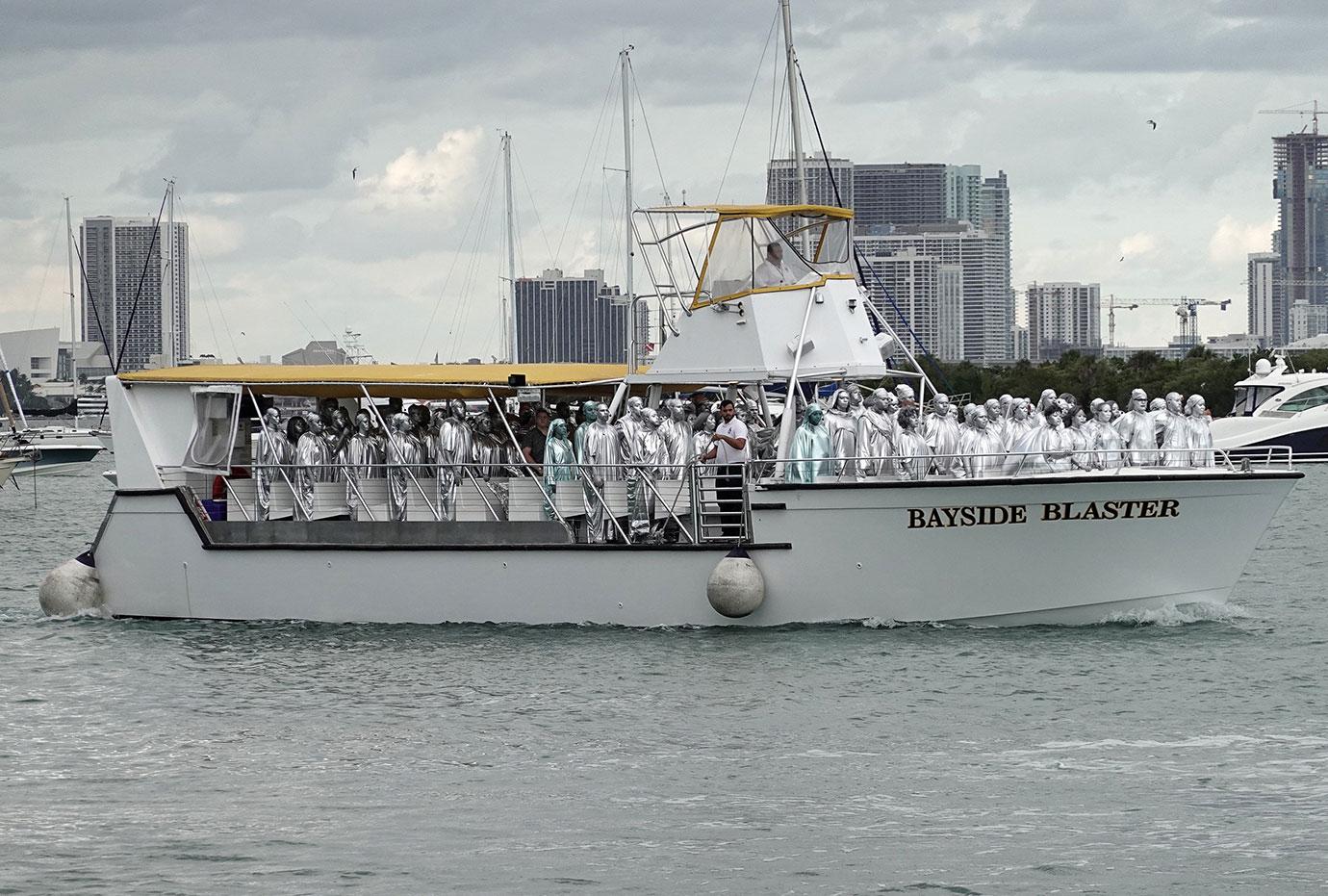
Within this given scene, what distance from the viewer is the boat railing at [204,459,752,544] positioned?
2470cm

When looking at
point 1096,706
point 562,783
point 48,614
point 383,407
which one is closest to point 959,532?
point 1096,706

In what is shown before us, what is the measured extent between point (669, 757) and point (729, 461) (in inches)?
244

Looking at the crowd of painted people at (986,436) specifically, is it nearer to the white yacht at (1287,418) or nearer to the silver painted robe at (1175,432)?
the silver painted robe at (1175,432)

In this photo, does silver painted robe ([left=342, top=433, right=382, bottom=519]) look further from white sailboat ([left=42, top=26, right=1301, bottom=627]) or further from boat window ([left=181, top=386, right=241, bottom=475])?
boat window ([left=181, top=386, right=241, bottom=475])

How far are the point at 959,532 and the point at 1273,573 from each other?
1470 centimetres

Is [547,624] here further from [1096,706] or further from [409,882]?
[409,882]

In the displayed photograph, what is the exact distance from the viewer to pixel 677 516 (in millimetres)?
24922

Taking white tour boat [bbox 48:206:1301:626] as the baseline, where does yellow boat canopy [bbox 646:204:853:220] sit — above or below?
above

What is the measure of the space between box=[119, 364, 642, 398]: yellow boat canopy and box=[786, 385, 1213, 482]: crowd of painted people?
377 cm

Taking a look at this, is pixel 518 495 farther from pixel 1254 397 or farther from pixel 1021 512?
pixel 1254 397

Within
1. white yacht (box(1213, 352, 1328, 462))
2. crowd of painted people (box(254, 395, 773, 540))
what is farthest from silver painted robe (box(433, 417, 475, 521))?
white yacht (box(1213, 352, 1328, 462))

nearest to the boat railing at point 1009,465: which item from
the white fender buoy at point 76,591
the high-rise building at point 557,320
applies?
the white fender buoy at point 76,591

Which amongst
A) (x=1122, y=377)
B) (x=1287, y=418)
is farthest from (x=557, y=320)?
(x=1122, y=377)

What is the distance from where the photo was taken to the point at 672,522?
25.2 m
